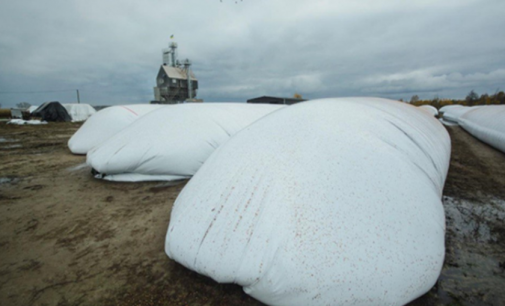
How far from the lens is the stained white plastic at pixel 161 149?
2.32 metres

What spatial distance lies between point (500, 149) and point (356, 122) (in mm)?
4332

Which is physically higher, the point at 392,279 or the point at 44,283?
the point at 392,279

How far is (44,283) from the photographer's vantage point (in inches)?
41.5

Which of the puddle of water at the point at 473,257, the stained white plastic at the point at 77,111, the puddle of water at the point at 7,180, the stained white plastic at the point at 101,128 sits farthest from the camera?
the stained white plastic at the point at 77,111

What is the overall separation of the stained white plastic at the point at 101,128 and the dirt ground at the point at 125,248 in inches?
63.0

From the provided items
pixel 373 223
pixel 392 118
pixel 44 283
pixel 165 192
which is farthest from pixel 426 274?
pixel 165 192

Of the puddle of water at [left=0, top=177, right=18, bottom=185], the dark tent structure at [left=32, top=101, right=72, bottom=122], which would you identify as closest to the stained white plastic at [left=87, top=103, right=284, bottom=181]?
the puddle of water at [left=0, top=177, right=18, bottom=185]

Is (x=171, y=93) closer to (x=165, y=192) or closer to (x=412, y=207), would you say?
(x=165, y=192)

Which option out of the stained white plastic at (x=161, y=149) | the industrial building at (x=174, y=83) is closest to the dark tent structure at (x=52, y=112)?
the industrial building at (x=174, y=83)

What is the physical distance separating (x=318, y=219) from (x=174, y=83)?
21745mm

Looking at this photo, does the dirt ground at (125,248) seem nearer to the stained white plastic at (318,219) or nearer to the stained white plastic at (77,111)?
the stained white plastic at (318,219)

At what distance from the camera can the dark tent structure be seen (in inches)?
457

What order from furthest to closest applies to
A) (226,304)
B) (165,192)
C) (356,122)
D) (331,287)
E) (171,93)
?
(171,93)
(165,192)
(356,122)
(226,304)
(331,287)

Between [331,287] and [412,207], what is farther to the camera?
[412,207]
